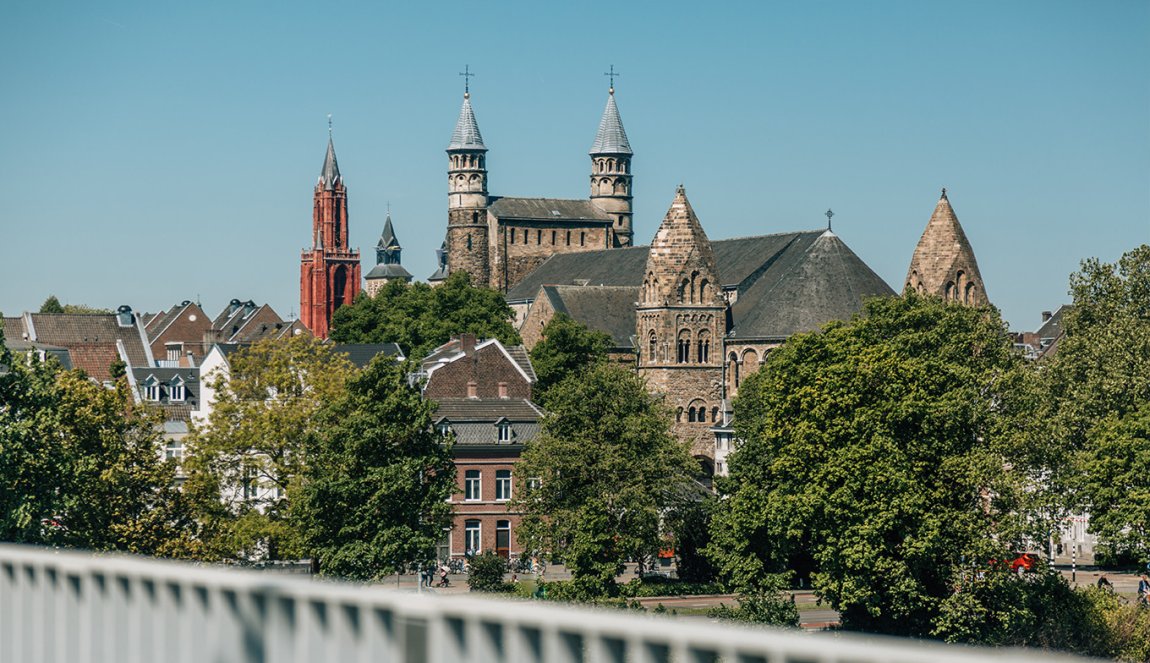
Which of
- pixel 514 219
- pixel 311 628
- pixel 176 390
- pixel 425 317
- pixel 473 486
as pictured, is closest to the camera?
pixel 311 628

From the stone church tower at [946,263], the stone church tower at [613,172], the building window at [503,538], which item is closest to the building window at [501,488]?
the building window at [503,538]

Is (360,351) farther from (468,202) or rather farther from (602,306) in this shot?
(468,202)

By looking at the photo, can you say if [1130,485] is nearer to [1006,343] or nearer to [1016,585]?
[1016,585]

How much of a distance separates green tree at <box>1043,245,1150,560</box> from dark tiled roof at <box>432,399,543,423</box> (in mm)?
19861

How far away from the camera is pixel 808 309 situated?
328ft

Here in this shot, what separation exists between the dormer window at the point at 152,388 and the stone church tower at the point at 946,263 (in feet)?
131

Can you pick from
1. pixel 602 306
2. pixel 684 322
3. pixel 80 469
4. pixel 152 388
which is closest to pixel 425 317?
pixel 602 306

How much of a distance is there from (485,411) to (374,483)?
20.1m

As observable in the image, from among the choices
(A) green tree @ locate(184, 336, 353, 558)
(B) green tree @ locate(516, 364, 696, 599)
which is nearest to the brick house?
(B) green tree @ locate(516, 364, 696, 599)

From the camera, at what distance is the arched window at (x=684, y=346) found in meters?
101

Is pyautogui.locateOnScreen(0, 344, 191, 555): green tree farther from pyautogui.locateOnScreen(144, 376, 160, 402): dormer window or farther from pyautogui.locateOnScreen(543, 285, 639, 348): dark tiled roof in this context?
pyautogui.locateOnScreen(543, 285, 639, 348): dark tiled roof

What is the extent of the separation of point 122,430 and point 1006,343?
3255cm

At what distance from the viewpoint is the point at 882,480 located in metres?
44.1

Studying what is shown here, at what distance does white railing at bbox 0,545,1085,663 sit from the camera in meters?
6.08
